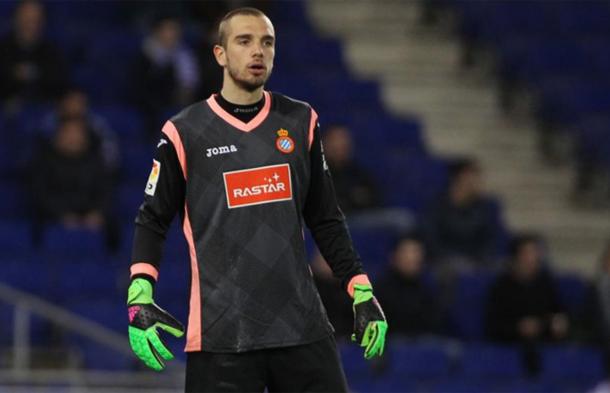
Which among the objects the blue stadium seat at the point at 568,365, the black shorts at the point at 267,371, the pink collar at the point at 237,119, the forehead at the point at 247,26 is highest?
the forehead at the point at 247,26

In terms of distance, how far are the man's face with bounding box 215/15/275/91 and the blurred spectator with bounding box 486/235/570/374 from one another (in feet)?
17.2

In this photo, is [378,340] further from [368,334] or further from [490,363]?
[490,363]

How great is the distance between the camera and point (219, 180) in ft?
13.2

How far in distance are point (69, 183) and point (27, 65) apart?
1271 millimetres

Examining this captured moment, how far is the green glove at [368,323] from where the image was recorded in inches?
160

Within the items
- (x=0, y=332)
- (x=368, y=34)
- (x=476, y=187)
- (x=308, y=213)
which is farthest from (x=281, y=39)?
(x=308, y=213)

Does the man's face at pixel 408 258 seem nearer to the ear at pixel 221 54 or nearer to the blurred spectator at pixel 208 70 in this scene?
the blurred spectator at pixel 208 70

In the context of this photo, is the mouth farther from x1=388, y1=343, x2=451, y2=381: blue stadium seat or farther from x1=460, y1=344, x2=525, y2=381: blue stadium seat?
x1=460, y1=344, x2=525, y2=381: blue stadium seat

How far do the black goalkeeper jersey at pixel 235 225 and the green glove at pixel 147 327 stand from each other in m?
0.09

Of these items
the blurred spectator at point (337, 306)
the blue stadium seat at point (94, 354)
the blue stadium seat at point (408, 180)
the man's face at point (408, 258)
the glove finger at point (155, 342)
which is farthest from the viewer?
the blue stadium seat at point (408, 180)

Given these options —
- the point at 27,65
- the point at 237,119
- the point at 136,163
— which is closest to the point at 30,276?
the point at 136,163

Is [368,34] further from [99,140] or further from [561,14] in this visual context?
[99,140]

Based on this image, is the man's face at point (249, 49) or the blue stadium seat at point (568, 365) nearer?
the man's face at point (249, 49)

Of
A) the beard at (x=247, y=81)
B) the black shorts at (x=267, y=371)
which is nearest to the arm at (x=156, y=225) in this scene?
the black shorts at (x=267, y=371)
